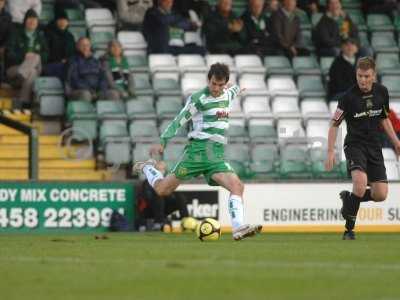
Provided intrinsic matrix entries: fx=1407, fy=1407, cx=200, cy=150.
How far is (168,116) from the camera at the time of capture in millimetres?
24688

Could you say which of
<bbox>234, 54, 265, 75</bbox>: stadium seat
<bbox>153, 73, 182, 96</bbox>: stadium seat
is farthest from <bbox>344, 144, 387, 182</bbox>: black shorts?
<bbox>234, 54, 265, 75</bbox>: stadium seat

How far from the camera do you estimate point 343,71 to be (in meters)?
25.8

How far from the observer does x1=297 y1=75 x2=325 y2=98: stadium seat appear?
26391mm

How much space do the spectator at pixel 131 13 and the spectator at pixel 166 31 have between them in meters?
0.54

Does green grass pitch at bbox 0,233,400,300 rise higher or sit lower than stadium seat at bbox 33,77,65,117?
lower

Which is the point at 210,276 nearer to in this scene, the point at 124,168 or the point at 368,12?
the point at 124,168

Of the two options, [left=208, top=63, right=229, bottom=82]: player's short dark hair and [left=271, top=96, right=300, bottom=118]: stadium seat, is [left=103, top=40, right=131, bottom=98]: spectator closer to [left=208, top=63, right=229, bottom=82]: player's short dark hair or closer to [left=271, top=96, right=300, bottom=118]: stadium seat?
[left=271, top=96, right=300, bottom=118]: stadium seat

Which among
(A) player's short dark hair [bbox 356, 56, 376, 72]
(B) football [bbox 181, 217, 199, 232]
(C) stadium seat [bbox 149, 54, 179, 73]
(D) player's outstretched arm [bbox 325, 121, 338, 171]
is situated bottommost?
(B) football [bbox 181, 217, 199, 232]

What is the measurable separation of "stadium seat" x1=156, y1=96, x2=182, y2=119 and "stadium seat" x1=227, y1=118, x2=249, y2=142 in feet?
3.28

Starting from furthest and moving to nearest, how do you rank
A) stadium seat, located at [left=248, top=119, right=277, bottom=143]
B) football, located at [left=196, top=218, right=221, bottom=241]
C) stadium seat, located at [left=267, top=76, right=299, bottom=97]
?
stadium seat, located at [left=267, top=76, right=299, bottom=97] → stadium seat, located at [left=248, top=119, right=277, bottom=143] → football, located at [left=196, top=218, right=221, bottom=241]

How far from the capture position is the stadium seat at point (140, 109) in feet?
80.6

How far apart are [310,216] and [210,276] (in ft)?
40.2

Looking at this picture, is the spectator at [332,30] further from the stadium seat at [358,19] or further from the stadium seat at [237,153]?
the stadium seat at [237,153]

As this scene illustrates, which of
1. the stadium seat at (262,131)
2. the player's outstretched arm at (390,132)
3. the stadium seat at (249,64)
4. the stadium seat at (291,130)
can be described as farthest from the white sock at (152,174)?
the stadium seat at (249,64)
